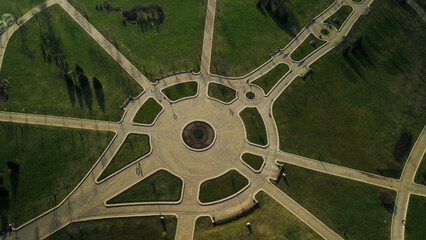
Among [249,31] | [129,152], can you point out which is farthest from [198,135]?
[249,31]

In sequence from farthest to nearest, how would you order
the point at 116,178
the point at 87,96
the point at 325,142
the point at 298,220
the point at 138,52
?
the point at 138,52
the point at 87,96
the point at 325,142
the point at 116,178
the point at 298,220

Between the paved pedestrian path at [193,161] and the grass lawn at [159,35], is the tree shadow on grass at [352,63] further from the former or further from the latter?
the grass lawn at [159,35]

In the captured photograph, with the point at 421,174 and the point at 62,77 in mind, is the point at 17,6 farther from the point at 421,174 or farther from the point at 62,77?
the point at 421,174

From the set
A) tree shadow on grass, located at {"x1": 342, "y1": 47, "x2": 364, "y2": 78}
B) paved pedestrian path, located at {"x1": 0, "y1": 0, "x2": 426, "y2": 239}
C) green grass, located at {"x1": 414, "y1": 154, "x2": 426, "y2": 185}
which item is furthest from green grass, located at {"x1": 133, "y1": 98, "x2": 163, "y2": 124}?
green grass, located at {"x1": 414, "y1": 154, "x2": 426, "y2": 185}

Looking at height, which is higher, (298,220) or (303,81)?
(303,81)

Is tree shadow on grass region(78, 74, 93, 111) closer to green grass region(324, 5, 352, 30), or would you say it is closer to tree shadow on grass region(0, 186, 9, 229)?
tree shadow on grass region(0, 186, 9, 229)

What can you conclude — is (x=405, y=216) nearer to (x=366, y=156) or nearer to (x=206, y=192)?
(x=366, y=156)

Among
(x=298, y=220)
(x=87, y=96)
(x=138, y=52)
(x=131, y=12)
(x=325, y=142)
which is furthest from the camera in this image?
(x=131, y=12)

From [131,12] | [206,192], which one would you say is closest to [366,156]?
[206,192]
